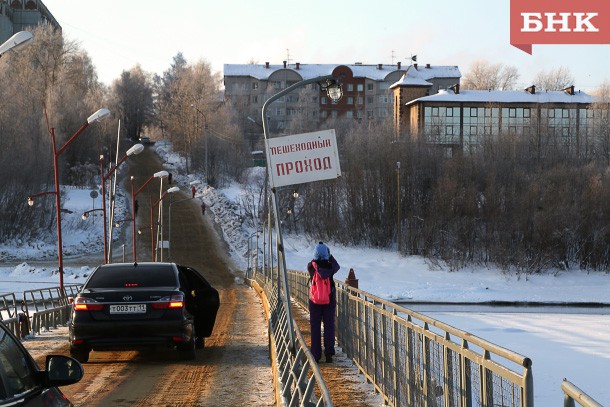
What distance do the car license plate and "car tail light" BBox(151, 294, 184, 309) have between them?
20 centimetres

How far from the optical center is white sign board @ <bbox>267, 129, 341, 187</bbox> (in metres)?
12.3

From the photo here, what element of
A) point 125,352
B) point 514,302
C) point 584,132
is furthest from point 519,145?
point 125,352

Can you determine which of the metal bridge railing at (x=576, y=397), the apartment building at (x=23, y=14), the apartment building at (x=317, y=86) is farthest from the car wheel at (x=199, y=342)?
the apartment building at (x=317, y=86)

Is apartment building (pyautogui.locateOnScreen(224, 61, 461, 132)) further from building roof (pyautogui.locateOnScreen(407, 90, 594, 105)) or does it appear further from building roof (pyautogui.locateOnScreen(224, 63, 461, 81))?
building roof (pyautogui.locateOnScreen(407, 90, 594, 105))

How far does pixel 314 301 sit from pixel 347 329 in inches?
61.8

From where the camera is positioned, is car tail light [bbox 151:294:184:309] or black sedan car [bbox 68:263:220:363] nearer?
black sedan car [bbox 68:263:220:363]

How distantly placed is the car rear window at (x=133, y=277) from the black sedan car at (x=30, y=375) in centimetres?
967

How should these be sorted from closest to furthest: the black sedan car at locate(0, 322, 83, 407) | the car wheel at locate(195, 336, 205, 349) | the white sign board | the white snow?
the black sedan car at locate(0, 322, 83, 407), the white sign board, the car wheel at locate(195, 336, 205, 349), the white snow

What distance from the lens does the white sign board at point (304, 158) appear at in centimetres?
1233

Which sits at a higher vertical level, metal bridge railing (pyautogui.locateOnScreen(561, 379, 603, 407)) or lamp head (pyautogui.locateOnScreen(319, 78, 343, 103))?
lamp head (pyautogui.locateOnScreen(319, 78, 343, 103))

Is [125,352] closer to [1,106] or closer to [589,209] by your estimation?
[589,209]

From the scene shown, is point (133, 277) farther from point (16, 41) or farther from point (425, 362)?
point (425, 362)

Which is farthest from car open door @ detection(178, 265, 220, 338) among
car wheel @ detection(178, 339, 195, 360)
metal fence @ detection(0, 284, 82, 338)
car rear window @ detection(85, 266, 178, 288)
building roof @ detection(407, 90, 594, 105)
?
building roof @ detection(407, 90, 594, 105)

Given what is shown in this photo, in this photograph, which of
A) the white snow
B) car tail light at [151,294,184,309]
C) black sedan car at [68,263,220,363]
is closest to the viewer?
black sedan car at [68,263,220,363]
